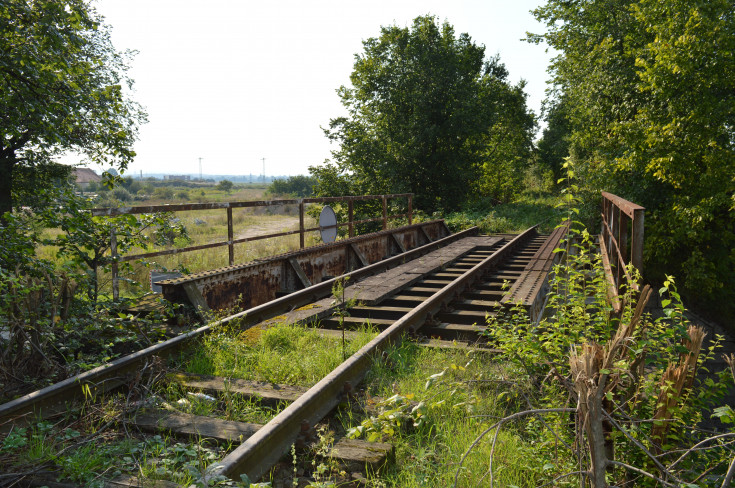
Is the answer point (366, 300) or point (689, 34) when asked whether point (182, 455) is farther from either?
point (689, 34)

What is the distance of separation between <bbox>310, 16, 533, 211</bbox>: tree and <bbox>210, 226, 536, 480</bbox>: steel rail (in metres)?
24.6

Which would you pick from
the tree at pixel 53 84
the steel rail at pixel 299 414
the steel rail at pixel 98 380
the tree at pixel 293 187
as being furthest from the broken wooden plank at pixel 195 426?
the tree at pixel 293 187

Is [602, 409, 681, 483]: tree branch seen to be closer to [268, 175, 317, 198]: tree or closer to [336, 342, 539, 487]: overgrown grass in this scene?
[336, 342, 539, 487]: overgrown grass

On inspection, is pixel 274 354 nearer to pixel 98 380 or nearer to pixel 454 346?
pixel 98 380

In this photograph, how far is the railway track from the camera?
3043 millimetres

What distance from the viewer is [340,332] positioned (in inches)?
216

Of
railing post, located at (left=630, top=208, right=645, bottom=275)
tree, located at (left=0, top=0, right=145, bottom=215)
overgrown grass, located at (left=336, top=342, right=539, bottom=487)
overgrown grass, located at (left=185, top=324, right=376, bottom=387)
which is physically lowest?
overgrown grass, located at (left=336, top=342, right=539, bottom=487)

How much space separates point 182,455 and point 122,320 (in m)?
2.64

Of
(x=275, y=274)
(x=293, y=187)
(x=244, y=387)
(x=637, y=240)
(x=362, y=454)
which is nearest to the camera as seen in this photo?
(x=362, y=454)

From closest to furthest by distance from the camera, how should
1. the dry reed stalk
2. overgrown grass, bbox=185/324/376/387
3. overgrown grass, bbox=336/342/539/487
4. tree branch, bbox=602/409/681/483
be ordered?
1. tree branch, bbox=602/409/681/483
2. the dry reed stalk
3. overgrown grass, bbox=336/342/539/487
4. overgrown grass, bbox=185/324/376/387

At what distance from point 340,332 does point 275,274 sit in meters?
2.71

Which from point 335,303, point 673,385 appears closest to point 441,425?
point 673,385

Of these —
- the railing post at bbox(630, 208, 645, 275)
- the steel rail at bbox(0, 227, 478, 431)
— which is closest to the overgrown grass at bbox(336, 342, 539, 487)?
the railing post at bbox(630, 208, 645, 275)

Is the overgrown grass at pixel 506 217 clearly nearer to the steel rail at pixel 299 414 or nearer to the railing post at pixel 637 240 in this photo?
the railing post at pixel 637 240
